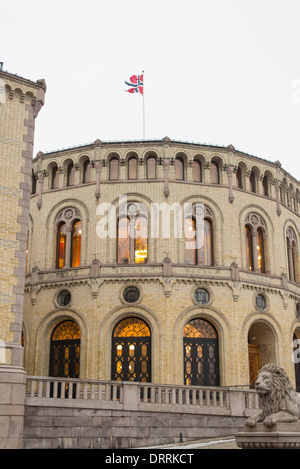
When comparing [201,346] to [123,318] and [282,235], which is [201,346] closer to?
[123,318]

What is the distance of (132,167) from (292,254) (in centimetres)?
1235

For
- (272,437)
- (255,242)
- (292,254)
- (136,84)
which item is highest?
(136,84)

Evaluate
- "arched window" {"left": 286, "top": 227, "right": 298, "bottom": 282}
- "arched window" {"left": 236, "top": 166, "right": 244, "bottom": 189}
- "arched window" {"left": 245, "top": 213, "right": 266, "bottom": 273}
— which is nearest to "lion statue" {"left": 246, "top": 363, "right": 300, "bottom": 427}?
"arched window" {"left": 245, "top": 213, "right": 266, "bottom": 273}

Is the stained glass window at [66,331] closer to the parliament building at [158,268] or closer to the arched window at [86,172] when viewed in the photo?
the parliament building at [158,268]

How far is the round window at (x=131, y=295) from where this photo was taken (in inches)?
1264

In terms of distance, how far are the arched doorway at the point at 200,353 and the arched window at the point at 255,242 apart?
498 cm

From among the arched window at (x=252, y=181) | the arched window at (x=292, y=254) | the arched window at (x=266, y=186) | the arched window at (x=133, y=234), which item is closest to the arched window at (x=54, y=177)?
the arched window at (x=133, y=234)

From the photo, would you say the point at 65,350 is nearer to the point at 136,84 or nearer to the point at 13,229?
the point at 13,229

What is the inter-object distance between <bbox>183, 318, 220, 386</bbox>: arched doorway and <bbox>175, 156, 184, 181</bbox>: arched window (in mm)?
8711

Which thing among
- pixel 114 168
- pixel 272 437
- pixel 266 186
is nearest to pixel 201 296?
pixel 266 186

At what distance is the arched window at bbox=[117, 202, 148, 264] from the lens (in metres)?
33.1

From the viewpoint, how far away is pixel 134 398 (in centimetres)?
2200
